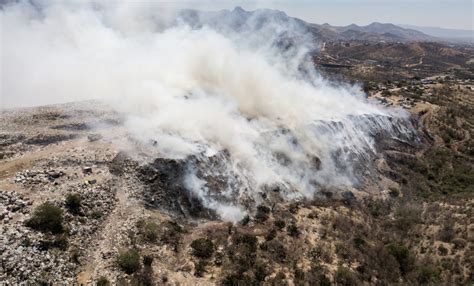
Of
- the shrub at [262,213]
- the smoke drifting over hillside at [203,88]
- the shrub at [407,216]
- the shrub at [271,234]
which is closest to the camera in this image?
the shrub at [271,234]

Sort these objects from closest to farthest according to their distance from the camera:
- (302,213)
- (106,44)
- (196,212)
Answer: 1. (196,212)
2. (302,213)
3. (106,44)

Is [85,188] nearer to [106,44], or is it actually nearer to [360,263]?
[360,263]

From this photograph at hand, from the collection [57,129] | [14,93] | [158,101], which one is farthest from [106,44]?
[57,129]

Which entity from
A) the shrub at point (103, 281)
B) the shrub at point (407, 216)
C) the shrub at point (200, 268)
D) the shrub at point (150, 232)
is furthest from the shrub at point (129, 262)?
the shrub at point (407, 216)

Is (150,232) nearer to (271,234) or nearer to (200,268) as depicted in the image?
(200,268)

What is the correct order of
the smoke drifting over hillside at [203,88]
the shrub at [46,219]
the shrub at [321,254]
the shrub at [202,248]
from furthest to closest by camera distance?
the smoke drifting over hillside at [203,88]
the shrub at [321,254]
the shrub at [202,248]
the shrub at [46,219]

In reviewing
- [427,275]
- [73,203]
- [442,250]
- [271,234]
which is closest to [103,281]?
[73,203]

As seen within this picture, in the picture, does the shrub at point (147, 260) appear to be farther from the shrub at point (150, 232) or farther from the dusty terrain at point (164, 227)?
the shrub at point (150, 232)
